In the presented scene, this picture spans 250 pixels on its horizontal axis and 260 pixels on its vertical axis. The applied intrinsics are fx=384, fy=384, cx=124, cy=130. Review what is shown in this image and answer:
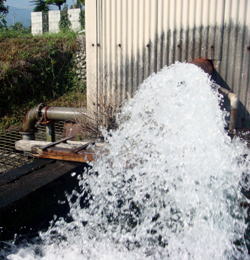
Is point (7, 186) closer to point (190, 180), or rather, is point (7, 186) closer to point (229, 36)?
point (190, 180)

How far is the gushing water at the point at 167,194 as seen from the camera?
372 cm

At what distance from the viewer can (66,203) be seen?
4.39m

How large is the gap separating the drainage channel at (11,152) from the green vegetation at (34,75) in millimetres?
921

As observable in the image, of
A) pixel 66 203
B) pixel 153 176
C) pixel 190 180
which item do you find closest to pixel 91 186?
pixel 66 203

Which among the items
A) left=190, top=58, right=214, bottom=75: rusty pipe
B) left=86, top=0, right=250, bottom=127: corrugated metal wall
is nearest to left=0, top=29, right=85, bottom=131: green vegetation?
left=86, top=0, right=250, bottom=127: corrugated metal wall

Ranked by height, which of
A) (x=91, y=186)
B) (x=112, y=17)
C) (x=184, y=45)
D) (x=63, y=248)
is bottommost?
(x=63, y=248)

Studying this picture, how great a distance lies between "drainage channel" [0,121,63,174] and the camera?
6332 mm

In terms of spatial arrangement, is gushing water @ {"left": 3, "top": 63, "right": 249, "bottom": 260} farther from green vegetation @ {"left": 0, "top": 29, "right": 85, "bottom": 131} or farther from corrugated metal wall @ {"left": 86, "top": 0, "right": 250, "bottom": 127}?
green vegetation @ {"left": 0, "top": 29, "right": 85, "bottom": 131}

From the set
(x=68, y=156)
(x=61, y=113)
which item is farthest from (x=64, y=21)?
(x=68, y=156)


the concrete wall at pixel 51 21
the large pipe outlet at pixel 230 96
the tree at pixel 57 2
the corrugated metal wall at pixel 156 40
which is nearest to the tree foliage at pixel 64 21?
the concrete wall at pixel 51 21

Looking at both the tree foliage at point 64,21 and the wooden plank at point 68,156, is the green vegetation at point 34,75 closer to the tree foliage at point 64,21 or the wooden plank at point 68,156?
the tree foliage at point 64,21

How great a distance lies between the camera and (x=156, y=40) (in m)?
6.26

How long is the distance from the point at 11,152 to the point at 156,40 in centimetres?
335

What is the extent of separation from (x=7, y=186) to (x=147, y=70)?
10.8 feet
